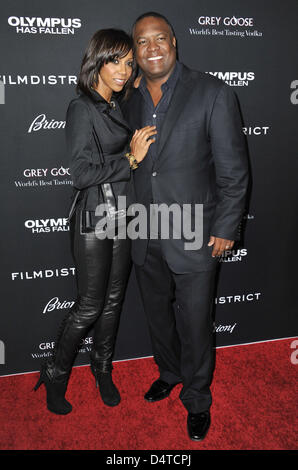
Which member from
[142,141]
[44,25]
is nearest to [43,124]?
[44,25]

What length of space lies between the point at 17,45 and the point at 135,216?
116 cm

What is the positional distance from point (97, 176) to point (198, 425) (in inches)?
56.4

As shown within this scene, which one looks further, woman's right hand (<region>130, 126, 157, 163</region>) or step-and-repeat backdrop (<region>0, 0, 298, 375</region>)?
step-and-repeat backdrop (<region>0, 0, 298, 375</region>)

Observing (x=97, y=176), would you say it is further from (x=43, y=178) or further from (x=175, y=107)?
(x=43, y=178)

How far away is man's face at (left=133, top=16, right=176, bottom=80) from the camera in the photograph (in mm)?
2004

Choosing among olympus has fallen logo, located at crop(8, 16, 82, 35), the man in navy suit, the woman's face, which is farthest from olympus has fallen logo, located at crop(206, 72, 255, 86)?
olympus has fallen logo, located at crop(8, 16, 82, 35)

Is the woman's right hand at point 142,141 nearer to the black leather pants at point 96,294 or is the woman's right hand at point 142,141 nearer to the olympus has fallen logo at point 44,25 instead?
the black leather pants at point 96,294

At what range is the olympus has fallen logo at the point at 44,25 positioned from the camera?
2295 millimetres

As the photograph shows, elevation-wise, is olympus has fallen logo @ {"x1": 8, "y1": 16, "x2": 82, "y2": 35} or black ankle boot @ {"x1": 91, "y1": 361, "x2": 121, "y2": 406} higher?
olympus has fallen logo @ {"x1": 8, "y1": 16, "x2": 82, "y2": 35}

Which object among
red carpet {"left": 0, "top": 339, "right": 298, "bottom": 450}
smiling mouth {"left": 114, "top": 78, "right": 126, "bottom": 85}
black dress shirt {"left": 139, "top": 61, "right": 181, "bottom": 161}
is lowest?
red carpet {"left": 0, "top": 339, "right": 298, "bottom": 450}

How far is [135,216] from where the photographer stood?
2.27m

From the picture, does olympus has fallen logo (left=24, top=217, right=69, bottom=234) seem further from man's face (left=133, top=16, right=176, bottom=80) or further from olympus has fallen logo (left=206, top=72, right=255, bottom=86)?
olympus has fallen logo (left=206, top=72, right=255, bottom=86)

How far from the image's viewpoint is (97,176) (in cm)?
200
